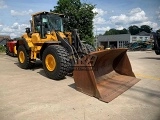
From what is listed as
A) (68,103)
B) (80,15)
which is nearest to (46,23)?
(68,103)

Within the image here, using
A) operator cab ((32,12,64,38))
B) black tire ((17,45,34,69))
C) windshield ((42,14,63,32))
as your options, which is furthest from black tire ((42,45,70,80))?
black tire ((17,45,34,69))

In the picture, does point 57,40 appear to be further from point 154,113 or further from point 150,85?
point 154,113

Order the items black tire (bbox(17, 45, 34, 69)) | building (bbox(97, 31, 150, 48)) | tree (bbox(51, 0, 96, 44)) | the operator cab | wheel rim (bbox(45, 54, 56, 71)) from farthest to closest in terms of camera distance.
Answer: building (bbox(97, 31, 150, 48)) < tree (bbox(51, 0, 96, 44)) < black tire (bbox(17, 45, 34, 69)) < the operator cab < wheel rim (bbox(45, 54, 56, 71))

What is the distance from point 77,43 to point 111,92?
9.53 ft

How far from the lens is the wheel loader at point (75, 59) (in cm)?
557

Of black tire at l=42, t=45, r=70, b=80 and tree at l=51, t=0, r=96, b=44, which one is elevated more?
tree at l=51, t=0, r=96, b=44

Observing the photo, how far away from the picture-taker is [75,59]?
24.1ft

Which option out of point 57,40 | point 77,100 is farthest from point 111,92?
point 57,40

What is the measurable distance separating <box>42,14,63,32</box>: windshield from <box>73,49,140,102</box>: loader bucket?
294 cm

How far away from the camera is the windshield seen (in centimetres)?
881

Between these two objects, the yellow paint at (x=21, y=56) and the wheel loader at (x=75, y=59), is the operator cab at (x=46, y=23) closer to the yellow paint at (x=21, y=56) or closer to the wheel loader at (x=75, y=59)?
the wheel loader at (x=75, y=59)

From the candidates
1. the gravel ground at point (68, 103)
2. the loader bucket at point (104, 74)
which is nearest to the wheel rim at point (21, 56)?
Result: the gravel ground at point (68, 103)

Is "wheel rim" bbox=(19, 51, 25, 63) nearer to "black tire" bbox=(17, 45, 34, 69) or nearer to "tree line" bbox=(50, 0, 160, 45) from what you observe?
"black tire" bbox=(17, 45, 34, 69)

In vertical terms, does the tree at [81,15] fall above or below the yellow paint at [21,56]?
above
